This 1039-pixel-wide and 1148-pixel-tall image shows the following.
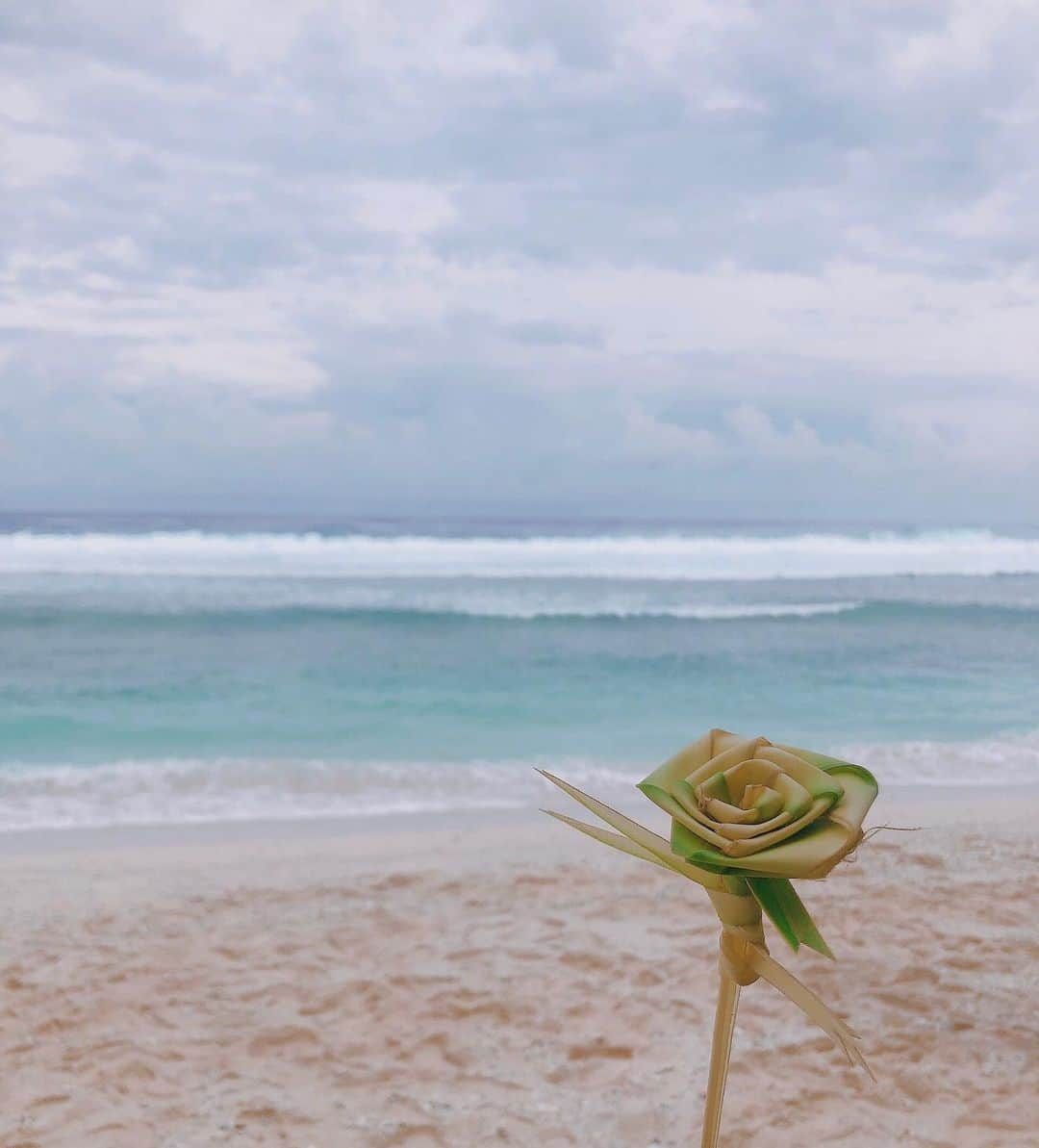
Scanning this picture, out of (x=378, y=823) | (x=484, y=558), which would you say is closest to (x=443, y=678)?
(x=378, y=823)

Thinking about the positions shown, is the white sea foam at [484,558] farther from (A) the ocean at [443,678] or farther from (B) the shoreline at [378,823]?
(B) the shoreline at [378,823]

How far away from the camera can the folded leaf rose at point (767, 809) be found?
461 mm

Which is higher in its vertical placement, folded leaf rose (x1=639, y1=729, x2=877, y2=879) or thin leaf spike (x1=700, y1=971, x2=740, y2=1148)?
folded leaf rose (x1=639, y1=729, x2=877, y2=879)

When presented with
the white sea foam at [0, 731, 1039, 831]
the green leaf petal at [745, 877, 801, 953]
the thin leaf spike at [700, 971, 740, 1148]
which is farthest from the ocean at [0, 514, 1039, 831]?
the green leaf petal at [745, 877, 801, 953]

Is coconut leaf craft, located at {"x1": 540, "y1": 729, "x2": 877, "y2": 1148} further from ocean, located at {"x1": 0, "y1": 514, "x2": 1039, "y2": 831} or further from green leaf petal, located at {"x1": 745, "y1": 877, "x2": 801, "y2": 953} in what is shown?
ocean, located at {"x1": 0, "y1": 514, "x2": 1039, "y2": 831}

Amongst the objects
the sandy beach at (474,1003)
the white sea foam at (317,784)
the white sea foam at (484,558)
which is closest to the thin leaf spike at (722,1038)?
the sandy beach at (474,1003)

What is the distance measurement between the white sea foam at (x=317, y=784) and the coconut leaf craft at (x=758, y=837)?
15.6 feet

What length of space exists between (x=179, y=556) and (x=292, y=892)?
17349mm

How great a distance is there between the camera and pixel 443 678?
9273mm

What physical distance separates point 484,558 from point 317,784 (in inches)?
647

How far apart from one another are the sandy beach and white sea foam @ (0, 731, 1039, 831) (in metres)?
0.67

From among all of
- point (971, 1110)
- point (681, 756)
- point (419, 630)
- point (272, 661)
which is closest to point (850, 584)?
point (419, 630)

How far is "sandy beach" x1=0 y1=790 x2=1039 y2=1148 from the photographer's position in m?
2.40

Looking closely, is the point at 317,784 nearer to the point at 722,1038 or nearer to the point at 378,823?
the point at 378,823
